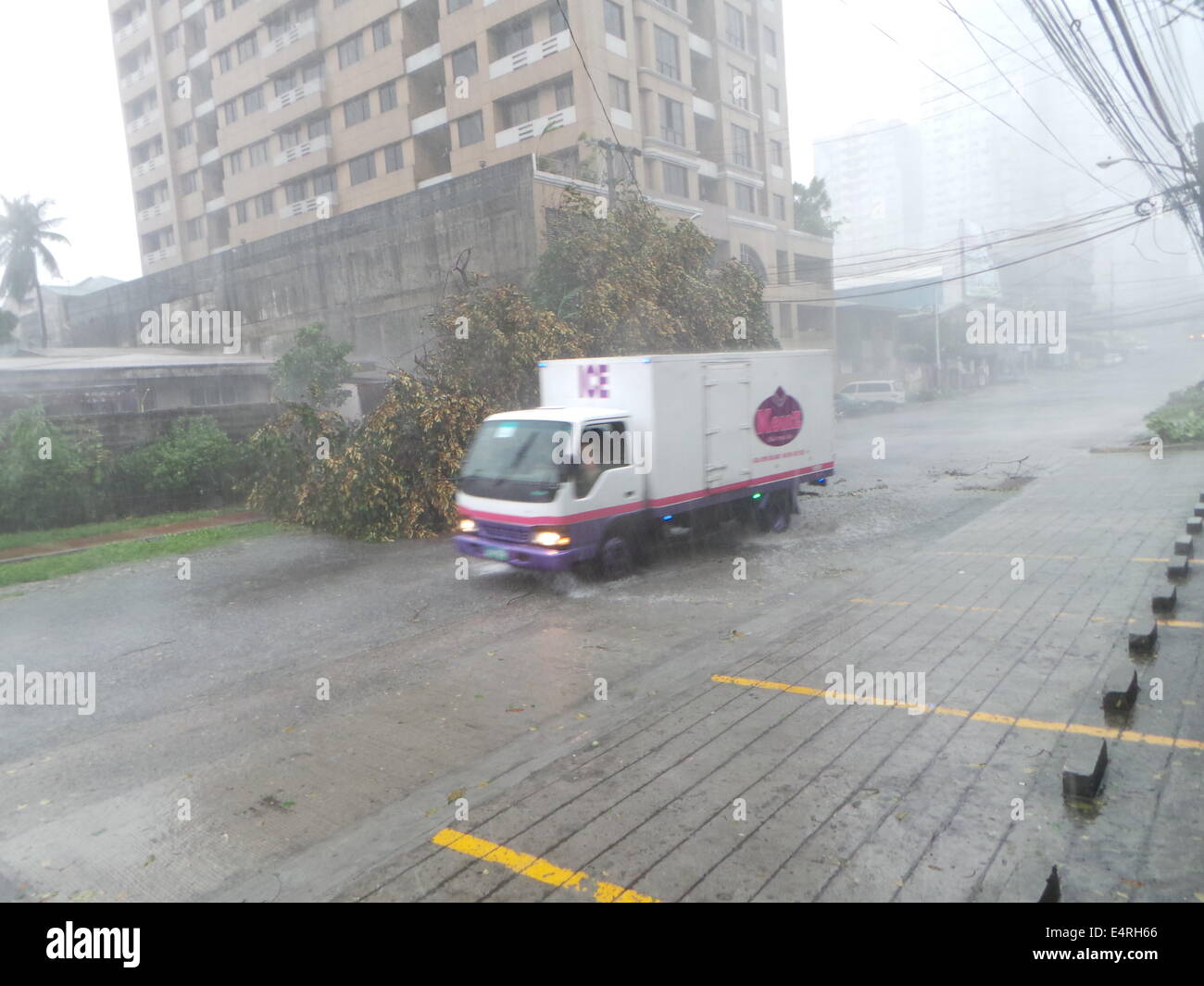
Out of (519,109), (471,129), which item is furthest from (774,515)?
(471,129)

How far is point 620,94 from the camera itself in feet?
104

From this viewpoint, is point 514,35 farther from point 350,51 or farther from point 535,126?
point 350,51

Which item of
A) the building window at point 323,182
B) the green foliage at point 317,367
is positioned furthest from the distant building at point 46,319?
the green foliage at point 317,367

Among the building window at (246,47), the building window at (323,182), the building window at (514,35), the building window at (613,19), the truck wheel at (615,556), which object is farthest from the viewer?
the building window at (246,47)

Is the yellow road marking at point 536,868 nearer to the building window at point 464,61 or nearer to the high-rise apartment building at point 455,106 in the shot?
the high-rise apartment building at point 455,106

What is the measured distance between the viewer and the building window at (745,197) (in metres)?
38.7

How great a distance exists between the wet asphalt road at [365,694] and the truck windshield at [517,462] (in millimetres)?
1250

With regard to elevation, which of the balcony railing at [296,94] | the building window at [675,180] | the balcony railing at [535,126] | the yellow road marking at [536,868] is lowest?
the yellow road marking at [536,868]

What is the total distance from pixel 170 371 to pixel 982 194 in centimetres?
12501

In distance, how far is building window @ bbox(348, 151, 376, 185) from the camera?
1542 inches

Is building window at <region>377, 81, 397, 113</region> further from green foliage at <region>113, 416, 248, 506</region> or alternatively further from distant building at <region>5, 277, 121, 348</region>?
green foliage at <region>113, 416, 248, 506</region>

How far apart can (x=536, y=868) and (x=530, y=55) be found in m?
32.7

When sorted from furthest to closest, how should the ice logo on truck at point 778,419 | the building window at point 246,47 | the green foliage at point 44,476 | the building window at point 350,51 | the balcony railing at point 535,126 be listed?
the building window at point 246,47 < the building window at point 350,51 < the balcony railing at point 535,126 < the green foliage at point 44,476 < the ice logo on truck at point 778,419
